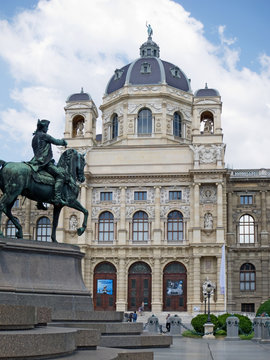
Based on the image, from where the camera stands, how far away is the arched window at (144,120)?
2258 inches

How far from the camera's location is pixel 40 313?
11.2m

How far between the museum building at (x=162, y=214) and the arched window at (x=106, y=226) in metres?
0.09

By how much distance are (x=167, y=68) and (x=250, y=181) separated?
49.1ft

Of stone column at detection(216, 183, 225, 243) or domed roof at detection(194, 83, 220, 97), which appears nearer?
stone column at detection(216, 183, 225, 243)

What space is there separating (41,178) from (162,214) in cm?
3522

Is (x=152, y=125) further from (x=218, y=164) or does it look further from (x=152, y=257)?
(x=152, y=257)

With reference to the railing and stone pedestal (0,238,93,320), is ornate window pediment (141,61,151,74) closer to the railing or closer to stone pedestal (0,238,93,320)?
the railing

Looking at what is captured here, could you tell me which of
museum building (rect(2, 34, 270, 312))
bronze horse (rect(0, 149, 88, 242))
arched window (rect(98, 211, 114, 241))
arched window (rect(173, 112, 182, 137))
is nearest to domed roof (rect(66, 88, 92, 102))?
museum building (rect(2, 34, 270, 312))

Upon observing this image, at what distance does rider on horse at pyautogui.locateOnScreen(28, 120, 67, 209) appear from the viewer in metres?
17.4

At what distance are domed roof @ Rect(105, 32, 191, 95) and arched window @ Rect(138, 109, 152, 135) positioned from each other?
312 cm

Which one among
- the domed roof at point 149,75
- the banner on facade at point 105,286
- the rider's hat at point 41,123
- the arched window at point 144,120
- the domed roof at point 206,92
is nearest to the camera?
the rider's hat at point 41,123

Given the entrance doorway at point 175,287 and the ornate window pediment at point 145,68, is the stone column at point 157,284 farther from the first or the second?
the ornate window pediment at point 145,68

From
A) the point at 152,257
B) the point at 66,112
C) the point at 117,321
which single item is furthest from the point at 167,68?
the point at 117,321

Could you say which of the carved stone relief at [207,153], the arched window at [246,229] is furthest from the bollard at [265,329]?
the arched window at [246,229]
